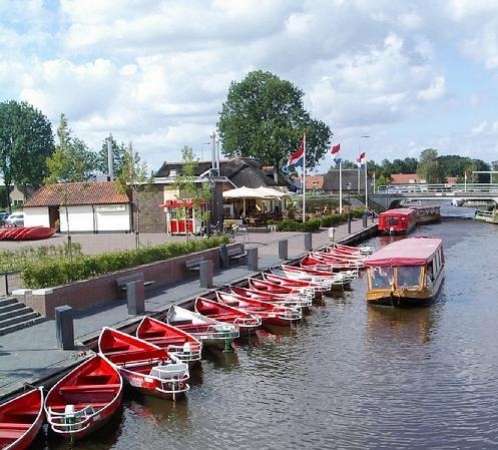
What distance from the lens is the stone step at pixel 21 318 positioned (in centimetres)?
1819

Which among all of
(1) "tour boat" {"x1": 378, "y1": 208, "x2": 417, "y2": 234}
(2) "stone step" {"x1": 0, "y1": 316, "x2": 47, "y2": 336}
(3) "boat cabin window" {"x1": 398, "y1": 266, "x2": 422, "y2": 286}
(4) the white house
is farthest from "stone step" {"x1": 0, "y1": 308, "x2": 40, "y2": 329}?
(1) "tour boat" {"x1": 378, "y1": 208, "x2": 417, "y2": 234}

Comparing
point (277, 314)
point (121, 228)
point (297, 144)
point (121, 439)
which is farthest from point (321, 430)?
point (297, 144)

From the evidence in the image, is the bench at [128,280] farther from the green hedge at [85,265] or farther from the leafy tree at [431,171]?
the leafy tree at [431,171]

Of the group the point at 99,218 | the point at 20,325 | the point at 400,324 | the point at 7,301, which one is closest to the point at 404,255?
the point at 400,324

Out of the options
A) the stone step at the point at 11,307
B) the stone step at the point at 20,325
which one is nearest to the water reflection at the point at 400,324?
the stone step at the point at 20,325

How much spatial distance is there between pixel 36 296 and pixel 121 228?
1098 inches

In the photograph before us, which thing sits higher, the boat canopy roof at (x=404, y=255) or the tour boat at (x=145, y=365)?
the boat canopy roof at (x=404, y=255)

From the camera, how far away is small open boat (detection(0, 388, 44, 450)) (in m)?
11.7

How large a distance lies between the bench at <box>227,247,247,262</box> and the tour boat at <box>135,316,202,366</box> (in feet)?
44.0

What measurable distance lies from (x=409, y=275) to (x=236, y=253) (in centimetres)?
1096

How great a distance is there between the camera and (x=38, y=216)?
49.6 metres

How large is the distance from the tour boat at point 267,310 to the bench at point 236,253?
29.8ft

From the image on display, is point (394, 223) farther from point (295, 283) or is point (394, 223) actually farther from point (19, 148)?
point (19, 148)

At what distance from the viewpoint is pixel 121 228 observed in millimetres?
47219
